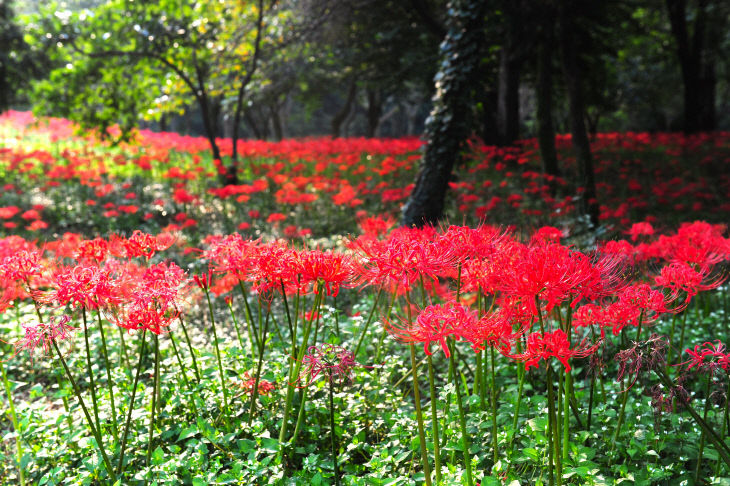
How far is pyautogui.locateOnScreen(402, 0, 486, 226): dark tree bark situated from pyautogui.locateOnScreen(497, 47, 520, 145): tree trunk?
6.33 metres

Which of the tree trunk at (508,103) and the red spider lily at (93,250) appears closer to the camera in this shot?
the red spider lily at (93,250)

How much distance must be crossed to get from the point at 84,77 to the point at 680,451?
11178mm


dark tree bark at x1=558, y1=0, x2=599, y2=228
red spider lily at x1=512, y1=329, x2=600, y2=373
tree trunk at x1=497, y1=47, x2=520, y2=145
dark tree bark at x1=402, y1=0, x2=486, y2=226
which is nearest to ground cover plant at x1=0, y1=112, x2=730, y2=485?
red spider lily at x1=512, y1=329, x2=600, y2=373

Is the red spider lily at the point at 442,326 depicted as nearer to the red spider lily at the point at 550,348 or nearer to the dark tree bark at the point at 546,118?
the red spider lily at the point at 550,348

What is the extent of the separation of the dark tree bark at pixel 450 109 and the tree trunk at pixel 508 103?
633cm

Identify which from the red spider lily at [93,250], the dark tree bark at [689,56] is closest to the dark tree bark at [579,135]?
the red spider lily at [93,250]

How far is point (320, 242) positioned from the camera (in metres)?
7.21

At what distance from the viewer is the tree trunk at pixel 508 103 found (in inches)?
465

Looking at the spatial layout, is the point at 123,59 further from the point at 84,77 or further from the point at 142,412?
the point at 142,412

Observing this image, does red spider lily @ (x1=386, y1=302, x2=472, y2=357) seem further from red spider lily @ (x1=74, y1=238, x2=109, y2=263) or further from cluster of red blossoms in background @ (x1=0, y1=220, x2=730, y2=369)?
red spider lily @ (x1=74, y1=238, x2=109, y2=263)

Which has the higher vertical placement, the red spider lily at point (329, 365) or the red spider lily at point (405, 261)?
the red spider lily at point (405, 261)

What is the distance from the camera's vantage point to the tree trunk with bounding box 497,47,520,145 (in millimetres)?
11805

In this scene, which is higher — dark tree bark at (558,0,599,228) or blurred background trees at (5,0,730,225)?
blurred background trees at (5,0,730,225)

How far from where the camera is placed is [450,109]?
5852 millimetres
